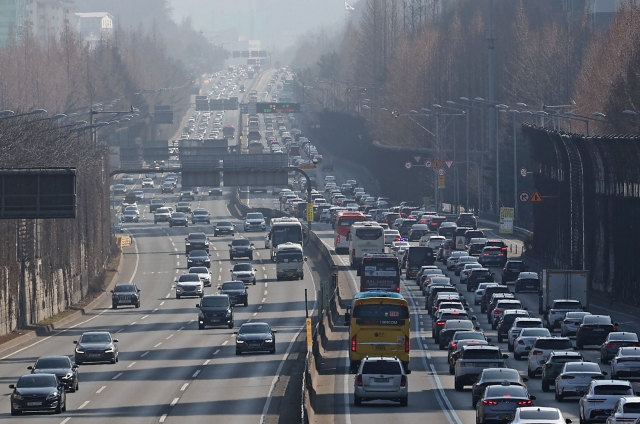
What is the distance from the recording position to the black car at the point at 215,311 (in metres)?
67.9

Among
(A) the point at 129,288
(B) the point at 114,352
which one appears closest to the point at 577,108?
(A) the point at 129,288

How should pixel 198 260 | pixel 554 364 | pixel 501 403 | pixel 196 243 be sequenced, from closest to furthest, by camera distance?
pixel 501 403
pixel 554 364
pixel 198 260
pixel 196 243

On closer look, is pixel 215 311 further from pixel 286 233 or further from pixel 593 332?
pixel 286 233

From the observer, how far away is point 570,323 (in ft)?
193

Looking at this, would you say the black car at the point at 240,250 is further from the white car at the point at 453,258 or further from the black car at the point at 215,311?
the black car at the point at 215,311

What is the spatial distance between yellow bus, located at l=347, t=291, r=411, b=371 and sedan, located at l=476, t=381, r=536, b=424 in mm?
12204

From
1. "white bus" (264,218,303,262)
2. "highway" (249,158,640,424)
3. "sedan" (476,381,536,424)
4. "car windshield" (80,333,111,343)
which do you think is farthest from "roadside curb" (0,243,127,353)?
"sedan" (476,381,536,424)

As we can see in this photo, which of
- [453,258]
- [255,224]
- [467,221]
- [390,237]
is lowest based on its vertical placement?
[453,258]

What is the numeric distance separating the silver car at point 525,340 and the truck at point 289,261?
138 ft

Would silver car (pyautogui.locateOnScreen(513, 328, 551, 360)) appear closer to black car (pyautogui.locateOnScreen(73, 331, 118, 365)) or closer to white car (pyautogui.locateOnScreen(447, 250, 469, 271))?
black car (pyautogui.locateOnScreen(73, 331, 118, 365))

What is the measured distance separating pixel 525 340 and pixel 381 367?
14124 mm

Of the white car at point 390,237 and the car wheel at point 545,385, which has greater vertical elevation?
the white car at point 390,237

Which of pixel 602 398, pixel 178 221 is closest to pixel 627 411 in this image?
pixel 602 398

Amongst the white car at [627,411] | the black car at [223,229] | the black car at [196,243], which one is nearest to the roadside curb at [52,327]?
the black car at [196,243]
